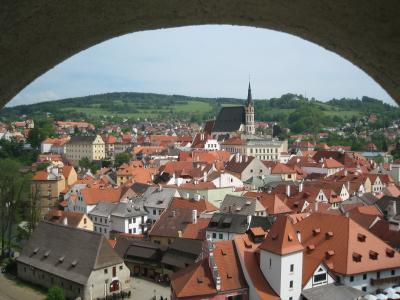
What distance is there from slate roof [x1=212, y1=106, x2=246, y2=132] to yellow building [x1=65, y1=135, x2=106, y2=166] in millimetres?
19047

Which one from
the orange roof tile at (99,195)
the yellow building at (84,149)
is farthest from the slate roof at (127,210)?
the yellow building at (84,149)

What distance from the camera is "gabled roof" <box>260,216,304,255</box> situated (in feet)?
53.7

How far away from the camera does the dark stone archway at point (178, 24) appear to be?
1.59 m

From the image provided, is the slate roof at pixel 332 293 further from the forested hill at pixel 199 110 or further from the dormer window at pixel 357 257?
the forested hill at pixel 199 110

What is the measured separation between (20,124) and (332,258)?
336 ft

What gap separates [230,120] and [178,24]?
73.0 metres

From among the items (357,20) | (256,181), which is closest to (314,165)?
(256,181)

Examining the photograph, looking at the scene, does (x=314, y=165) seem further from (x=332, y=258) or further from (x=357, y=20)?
(x=357, y=20)

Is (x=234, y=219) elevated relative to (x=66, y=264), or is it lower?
elevated

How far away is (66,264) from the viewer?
21203 mm

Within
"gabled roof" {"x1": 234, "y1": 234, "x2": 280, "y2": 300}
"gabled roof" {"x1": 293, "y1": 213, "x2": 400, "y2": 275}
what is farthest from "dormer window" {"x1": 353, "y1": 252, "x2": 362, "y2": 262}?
"gabled roof" {"x1": 234, "y1": 234, "x2": 280, "y2": 300}

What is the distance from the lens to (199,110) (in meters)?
184

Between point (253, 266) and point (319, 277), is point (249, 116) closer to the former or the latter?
point (253, 266)

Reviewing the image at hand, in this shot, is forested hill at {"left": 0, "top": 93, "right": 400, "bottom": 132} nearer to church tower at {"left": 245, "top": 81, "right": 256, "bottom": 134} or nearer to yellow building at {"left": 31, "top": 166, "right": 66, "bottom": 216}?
church tower at {"left": 245, "top": 81, "right": 256, "bottom": 134}
